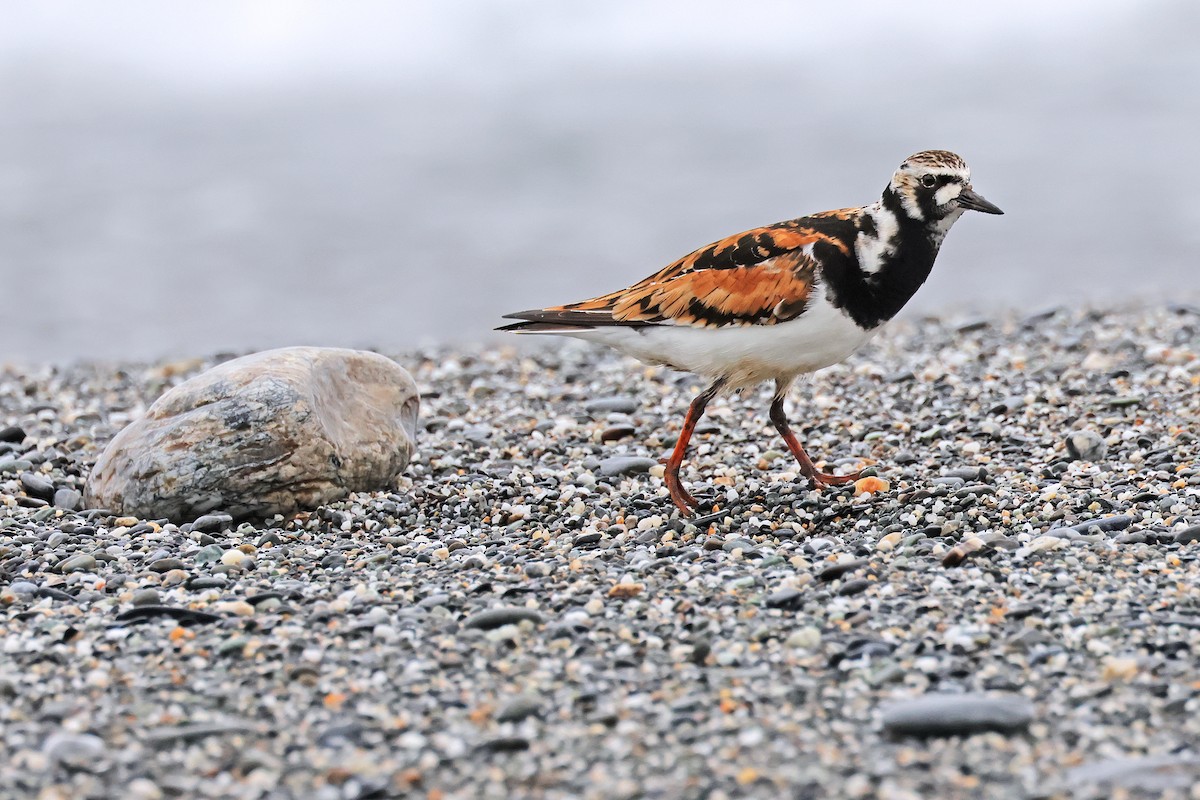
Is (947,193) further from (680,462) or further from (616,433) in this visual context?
(616,433)

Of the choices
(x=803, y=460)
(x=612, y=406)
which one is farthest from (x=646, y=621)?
(x=612, y=406)

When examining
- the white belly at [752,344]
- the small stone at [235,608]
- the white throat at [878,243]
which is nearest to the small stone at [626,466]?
the white belly at [752,344]

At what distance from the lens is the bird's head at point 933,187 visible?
4719mm

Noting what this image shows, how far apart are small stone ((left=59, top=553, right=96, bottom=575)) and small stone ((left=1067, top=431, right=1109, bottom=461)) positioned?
3.86m

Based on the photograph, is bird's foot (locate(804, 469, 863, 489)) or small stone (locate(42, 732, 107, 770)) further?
bird's foot (locate(804, 469, 863, 489))

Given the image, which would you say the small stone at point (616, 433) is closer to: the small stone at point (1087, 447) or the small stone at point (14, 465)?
the small stone at point (1087, 447)

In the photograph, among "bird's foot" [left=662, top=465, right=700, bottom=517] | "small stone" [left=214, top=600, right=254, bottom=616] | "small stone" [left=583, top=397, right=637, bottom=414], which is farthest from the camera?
"small stone" [left=583, top=397, right=637, bottom=414]

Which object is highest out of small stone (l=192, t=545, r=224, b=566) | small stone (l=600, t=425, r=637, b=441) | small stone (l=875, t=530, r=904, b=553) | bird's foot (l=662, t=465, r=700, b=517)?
small stone (l=600, t=425, r=637, b=441)

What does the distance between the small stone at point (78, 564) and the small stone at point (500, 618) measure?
4.83ft

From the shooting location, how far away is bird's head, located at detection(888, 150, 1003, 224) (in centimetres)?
472

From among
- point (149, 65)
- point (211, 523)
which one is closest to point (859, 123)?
point (149, 65)

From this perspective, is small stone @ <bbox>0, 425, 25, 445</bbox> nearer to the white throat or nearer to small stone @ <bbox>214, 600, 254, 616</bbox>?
small stone @ <bbox>214, 600, 254, 616</bbox>

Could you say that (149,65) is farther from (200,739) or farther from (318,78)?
(200,739)

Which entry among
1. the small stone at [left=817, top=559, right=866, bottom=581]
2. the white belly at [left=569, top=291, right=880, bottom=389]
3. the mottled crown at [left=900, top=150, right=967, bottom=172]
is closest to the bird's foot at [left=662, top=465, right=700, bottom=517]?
the white belly at [left=569, top=291, right=880, bottom=389]
